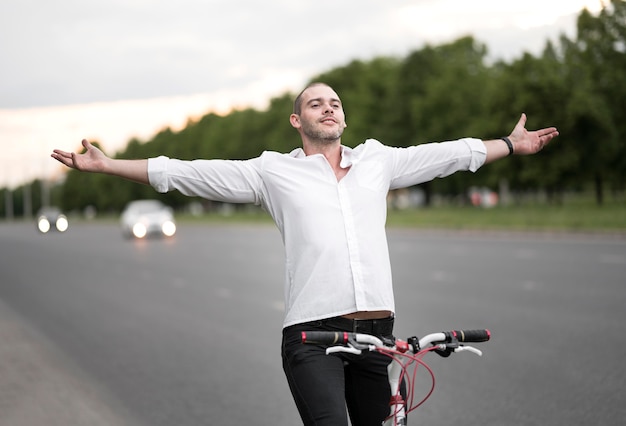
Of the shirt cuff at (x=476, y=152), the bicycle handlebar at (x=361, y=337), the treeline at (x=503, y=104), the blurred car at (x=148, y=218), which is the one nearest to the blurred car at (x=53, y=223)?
the bicycle handlebar at (x=361, y=337)

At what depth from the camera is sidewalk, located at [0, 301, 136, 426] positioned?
21.3ft

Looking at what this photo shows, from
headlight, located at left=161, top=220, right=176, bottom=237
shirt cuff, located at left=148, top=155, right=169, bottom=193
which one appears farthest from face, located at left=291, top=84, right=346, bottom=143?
headlight, located at left=161, top=220, right=176, bottom=237

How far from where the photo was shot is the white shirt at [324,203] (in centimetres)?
330

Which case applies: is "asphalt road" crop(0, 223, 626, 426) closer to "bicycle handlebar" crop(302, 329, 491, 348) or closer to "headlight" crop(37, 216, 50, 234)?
"headlight" crop(37, 216, 50, 234)

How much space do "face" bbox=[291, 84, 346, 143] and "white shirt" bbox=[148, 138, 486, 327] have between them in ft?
0.31

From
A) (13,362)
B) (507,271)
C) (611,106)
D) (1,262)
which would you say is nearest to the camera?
(13,362)

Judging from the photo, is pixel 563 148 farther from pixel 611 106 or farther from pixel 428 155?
pixel 428 155

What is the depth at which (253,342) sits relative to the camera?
31.9 ft

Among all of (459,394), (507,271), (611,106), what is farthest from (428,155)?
(611,106)

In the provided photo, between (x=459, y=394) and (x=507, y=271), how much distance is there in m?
9.62

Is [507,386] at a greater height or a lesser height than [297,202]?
lesser

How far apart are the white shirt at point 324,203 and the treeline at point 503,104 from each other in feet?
144

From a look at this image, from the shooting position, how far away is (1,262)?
26609 mm

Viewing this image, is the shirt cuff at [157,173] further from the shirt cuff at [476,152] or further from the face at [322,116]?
the shirt cuff at [476,152]
